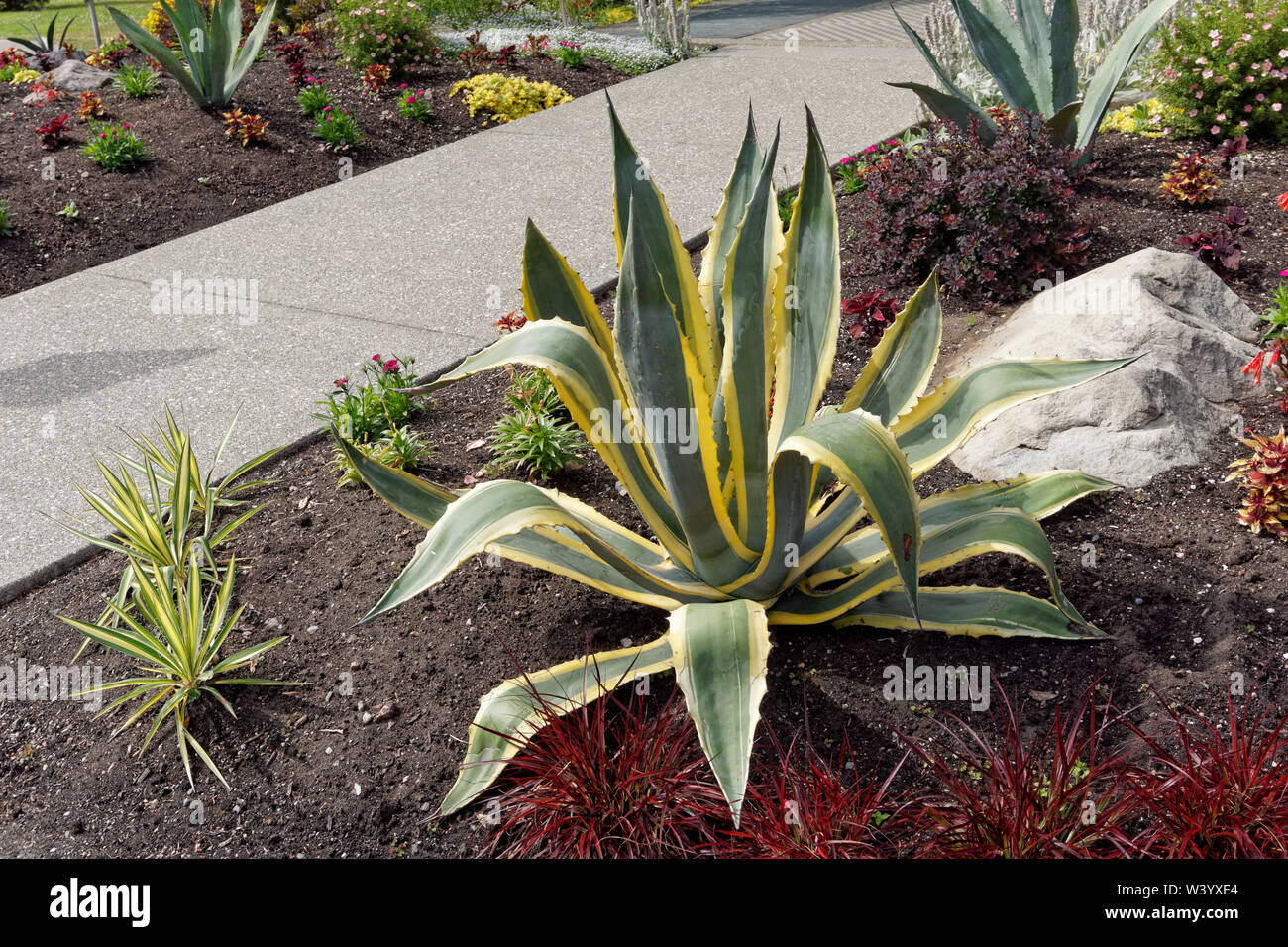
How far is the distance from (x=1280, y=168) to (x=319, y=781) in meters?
5.68

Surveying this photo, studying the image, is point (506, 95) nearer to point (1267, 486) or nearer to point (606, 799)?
point (1267, 486)

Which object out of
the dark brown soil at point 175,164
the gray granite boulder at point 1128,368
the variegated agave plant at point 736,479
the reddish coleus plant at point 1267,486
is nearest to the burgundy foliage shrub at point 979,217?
the gray granite boulder at point 1128,368

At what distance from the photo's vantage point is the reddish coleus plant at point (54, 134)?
7453 millimetres

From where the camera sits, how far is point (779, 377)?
2.90 metres

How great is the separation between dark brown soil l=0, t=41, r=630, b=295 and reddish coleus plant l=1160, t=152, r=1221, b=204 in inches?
205

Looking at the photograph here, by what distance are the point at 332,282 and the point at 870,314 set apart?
2.97 metres

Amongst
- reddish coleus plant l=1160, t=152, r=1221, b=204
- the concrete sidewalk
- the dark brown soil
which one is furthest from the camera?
the dark brown soil

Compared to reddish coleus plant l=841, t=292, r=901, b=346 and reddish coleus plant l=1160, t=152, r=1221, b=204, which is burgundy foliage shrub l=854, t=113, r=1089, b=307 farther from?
reddish coleus plant l=1160, t=152, r=1221, b=204

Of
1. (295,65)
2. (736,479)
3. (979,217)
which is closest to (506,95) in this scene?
(295,65)

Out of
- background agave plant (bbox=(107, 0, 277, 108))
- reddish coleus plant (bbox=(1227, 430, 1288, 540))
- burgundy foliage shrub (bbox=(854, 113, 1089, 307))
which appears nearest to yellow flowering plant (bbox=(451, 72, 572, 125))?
background agave plant (bbox=(107, 0, 277, 108))

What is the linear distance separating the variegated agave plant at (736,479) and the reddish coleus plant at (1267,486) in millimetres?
612

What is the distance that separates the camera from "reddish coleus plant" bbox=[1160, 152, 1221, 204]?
17.5ft

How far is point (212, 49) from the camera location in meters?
7.96

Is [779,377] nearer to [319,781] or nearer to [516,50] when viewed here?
[319,781]
